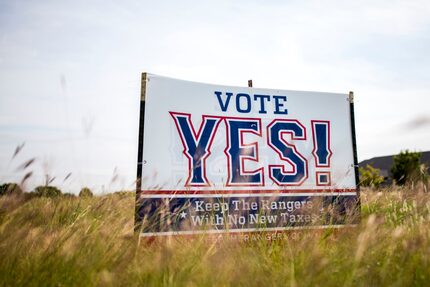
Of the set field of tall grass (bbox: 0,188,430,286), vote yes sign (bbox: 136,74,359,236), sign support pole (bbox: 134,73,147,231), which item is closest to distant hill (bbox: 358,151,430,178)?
vote yes sign (bbox: 136,74,359,236)

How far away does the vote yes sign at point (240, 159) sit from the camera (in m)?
3.76

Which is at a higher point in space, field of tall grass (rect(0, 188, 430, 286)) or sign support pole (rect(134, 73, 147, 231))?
sign support pole (rect(134, 73, 147, 231))

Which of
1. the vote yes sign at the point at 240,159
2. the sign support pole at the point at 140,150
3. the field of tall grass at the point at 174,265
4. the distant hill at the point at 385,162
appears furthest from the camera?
the distant hill at the point at 385,162

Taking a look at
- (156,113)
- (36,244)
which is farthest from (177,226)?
(36,244)

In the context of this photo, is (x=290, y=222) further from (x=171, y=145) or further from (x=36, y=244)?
(x=36, y=244)

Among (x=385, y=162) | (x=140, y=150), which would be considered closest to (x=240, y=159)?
(x=140, y=150)

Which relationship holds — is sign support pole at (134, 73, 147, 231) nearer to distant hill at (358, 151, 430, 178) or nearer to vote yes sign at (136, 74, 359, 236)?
vote yes sign at (136, 74, 359, 236)

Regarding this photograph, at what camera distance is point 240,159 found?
13.4 feet

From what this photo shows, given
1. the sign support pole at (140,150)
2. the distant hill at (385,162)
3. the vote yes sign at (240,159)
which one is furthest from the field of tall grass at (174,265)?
the distant hill at (385,162)

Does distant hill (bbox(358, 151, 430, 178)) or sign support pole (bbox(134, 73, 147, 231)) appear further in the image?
distant hill (bbox(358, 151, 430, 178))

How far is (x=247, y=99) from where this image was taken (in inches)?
167

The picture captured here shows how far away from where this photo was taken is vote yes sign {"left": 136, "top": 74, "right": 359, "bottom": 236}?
3.76 meters

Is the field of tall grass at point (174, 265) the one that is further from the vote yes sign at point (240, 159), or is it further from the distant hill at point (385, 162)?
the distant hill at point (385, 162)

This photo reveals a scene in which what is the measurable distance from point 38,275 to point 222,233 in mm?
1918
